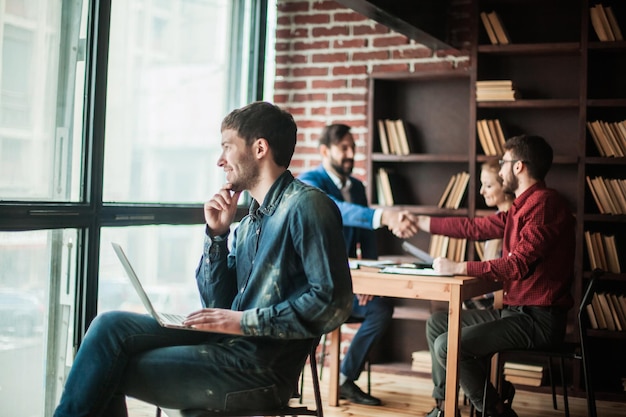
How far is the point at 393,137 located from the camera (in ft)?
17.2

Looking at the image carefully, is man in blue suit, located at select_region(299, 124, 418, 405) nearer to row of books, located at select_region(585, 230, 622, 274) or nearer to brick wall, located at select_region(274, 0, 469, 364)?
brick wall, located at select_region(274, 0, 469, 364)

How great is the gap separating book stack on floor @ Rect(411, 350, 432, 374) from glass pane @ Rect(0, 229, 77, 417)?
7.58 ft

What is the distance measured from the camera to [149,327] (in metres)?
2.30

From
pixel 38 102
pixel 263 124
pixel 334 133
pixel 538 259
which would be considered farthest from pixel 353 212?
pixel 263 124

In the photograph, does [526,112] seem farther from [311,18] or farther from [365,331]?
[365,331]

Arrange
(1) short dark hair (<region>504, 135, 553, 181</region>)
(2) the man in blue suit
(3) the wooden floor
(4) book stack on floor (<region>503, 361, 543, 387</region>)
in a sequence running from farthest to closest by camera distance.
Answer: (4) book stack on floor (<region>503, 361, 543, 387</region>) → (2) the man in blue suit → (3) the wooden floor → (1) short dark hair (<region>504, 135, 553, 181</region>)

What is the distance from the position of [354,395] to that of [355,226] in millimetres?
928

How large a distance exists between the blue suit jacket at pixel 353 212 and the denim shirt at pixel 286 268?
200 centimetres

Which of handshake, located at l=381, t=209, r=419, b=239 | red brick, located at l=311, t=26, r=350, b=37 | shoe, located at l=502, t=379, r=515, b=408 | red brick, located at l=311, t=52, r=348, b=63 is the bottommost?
shoe, located at l=502, t=379, r=515, b=408

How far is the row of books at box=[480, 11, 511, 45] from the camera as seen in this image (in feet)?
16.0

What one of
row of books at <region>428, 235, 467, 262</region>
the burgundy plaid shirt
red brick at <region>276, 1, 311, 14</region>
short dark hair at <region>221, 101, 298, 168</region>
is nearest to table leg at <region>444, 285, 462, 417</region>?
the burgundy plaid shirt

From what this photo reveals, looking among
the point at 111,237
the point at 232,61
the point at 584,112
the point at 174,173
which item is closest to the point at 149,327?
the point at 111,237

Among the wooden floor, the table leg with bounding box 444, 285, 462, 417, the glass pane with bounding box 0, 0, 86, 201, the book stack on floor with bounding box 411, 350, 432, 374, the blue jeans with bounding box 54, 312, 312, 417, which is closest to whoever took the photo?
the blue jeans with bounding box 54, 312, 312, 417

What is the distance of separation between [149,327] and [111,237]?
1.46 m
